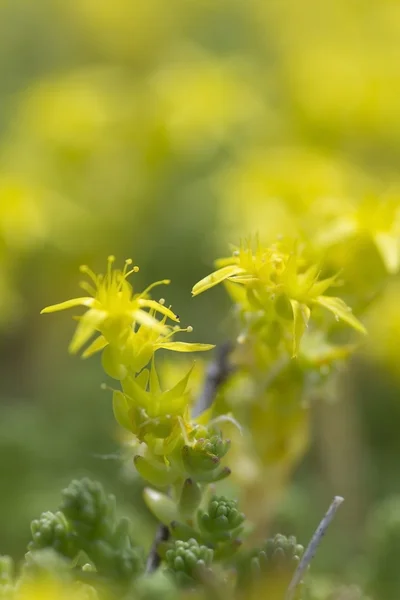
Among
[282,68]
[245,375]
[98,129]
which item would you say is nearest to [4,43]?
[282,68]

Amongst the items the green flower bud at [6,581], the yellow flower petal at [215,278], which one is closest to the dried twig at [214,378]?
the yellow flower petal at [215,278]

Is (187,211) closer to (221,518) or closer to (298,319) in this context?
(298,319)

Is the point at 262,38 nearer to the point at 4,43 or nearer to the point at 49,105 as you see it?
the point at 4,43

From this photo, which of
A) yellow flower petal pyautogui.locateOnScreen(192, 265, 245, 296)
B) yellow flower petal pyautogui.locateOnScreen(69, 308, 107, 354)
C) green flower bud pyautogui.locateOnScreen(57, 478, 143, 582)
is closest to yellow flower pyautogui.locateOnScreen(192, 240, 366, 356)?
yellow flower petal pyautogui.locateOnScreen(192, 265, 245, 296)

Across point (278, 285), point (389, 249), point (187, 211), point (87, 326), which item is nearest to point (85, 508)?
point (87, 326)

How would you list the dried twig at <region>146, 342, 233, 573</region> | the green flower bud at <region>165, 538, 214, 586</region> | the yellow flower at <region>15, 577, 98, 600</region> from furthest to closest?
the dried twig at <region>146, 342, 233, 573</region> → the green flower bud at <region>165, 538, 214, 586</region> → the yellow flower at <region>15, 577, 98, 600</region>

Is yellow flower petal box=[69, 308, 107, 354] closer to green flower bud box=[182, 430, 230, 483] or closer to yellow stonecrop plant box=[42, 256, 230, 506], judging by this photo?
yellow stonecrop plant box=[42, 256, 230, 506]
